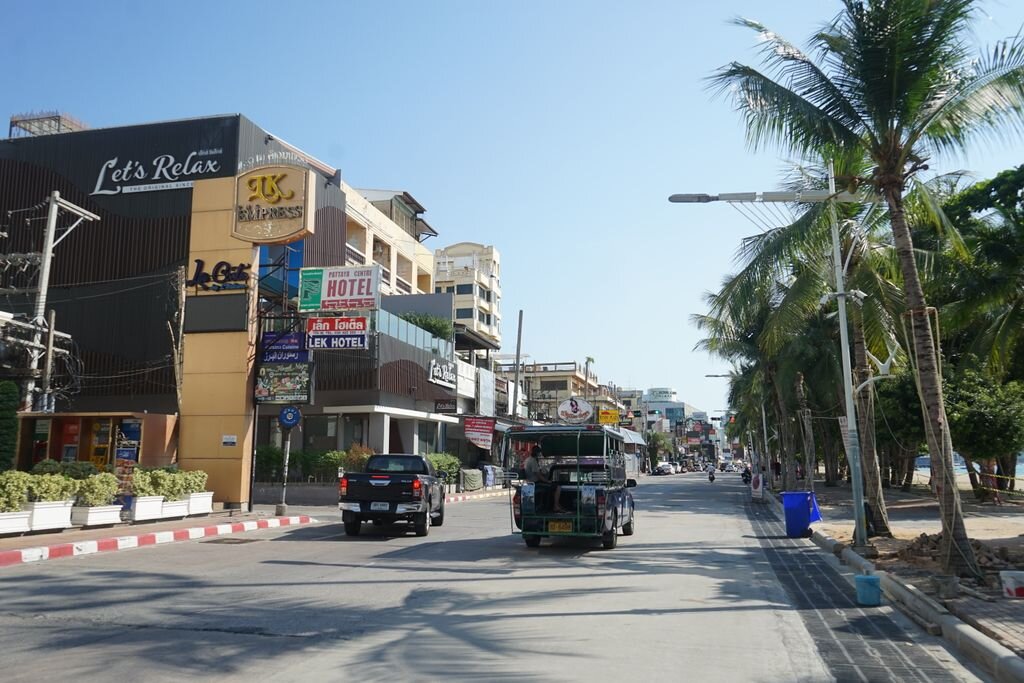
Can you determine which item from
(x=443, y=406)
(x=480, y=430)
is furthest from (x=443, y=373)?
(x=480, y=430)

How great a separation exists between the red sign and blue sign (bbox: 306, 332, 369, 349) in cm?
13

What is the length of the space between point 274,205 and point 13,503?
11815mm

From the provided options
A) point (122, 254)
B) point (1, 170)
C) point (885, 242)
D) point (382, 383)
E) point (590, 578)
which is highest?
point (1, 170)

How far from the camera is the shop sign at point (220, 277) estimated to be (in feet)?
78.2

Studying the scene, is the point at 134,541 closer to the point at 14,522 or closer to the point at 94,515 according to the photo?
the point at 14,522

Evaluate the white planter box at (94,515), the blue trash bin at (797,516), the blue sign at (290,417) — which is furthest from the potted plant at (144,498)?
the blue trash bin at (797,516)

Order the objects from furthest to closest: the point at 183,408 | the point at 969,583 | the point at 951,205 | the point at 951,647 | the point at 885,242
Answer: the point at 951,205 → the point at 183,408 → the point at 885,242 → the point at 969,583 → the point at 951,647

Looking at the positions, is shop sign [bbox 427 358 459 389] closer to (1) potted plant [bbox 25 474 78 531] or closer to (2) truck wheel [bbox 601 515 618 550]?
(1) potted plant [bbox 25 474 78 531]

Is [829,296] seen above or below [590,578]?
above

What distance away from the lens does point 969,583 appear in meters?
10.4

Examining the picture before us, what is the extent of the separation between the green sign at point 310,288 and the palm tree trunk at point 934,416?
673 inches

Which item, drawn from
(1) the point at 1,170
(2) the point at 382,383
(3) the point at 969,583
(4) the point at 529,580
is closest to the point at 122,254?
(1) the point at 1,170

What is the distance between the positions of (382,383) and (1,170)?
17753 millimetres

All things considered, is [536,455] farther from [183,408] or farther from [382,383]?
[382,383]
